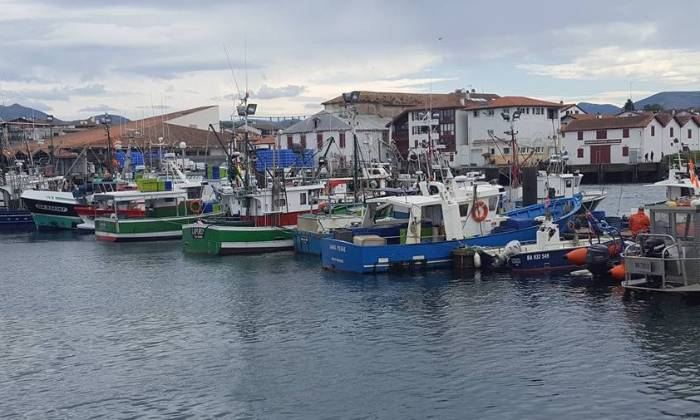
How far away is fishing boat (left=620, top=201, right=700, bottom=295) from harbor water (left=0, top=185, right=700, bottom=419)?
487mm

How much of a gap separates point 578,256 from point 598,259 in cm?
110

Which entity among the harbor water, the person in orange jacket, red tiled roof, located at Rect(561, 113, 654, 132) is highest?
red tiled roof, located at Rect(561, 113, 654, 132)

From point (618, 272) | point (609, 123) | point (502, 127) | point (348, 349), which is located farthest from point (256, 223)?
point (609, 123)

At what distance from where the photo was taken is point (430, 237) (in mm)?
27438

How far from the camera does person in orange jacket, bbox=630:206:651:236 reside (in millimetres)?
23125

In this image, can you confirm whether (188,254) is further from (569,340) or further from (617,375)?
(617,375)

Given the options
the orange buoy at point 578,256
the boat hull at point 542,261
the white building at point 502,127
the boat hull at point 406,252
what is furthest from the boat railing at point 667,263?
the white building at point 502,127

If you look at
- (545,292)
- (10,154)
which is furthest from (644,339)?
(10,154)

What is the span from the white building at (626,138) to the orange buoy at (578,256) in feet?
168

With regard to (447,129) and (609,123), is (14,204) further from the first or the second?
(609,123)

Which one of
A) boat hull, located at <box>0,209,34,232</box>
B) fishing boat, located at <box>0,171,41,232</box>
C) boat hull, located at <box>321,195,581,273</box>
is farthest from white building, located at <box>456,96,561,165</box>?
boat hull, located at <box>321,195,581,273</box>

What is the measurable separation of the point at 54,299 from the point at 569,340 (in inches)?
631

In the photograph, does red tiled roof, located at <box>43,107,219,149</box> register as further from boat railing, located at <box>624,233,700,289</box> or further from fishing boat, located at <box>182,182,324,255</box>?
boat railing, located at <box>624,233,700,289</box>

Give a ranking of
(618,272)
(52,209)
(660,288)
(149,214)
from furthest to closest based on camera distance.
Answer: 1. (52,209)
2. (149,214)
3. (618,272)
4. (660,288)
